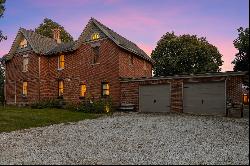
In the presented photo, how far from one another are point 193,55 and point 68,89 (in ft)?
97.2

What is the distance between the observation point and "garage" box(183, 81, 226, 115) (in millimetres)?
22938

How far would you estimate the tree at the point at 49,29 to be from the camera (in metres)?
61.7

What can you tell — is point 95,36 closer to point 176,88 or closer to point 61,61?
point 61,61

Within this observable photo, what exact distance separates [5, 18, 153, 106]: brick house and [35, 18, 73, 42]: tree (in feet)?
76.6

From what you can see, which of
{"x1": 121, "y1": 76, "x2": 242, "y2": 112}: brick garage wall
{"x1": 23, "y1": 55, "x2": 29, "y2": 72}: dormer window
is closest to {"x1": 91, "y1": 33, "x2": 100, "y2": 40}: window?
{"x1": 121, "y1": 76, "x2": 242, "y2": 112}: brick garage wall

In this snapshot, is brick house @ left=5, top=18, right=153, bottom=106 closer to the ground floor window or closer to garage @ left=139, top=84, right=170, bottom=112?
the ground floor window

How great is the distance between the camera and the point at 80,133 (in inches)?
619

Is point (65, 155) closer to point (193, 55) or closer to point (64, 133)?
point (64, 133)

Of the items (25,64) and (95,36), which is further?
(25,64)

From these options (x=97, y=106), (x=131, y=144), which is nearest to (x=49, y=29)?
(x=97, y=106)

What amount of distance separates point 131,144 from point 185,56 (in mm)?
44323

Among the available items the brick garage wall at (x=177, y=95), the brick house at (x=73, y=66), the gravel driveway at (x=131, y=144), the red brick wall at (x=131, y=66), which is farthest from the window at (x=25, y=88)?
the gravel driveway at (x=131, y=144)

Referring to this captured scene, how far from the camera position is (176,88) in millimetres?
A: 25562

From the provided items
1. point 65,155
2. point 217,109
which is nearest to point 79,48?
point 217,109
